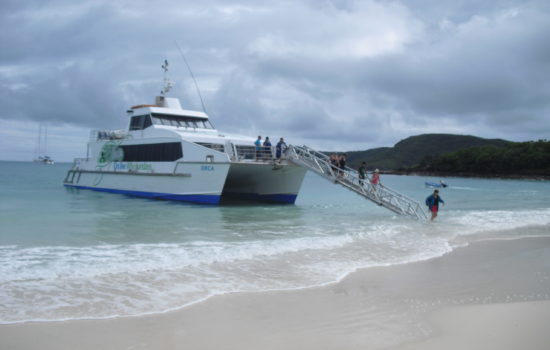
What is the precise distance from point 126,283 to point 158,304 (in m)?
1.28

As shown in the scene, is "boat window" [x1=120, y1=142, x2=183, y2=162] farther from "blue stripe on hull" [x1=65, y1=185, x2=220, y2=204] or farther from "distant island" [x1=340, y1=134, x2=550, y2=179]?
"distant island" [x1=340, y1=134, x2=550, y2=179]

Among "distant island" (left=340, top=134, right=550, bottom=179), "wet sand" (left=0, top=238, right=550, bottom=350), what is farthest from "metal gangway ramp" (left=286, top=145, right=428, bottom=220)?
"distant island" (left=340, top=134, right=550, bottom=179)

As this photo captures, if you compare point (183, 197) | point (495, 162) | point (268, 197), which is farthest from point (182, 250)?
point (495, 162)

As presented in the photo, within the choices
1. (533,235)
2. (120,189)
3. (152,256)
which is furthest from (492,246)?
(120,189)

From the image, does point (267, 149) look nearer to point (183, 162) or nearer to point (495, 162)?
point (183, 162)

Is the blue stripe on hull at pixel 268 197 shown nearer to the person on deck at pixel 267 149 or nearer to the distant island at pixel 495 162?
the person on deck at pixel 267 149

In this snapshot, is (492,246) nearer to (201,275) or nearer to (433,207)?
(433,207)

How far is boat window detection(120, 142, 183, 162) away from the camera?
19.9 meters

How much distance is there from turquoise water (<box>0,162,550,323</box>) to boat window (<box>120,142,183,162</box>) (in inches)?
140

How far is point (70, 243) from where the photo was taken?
982cm

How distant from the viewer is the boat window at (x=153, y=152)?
19891 mm

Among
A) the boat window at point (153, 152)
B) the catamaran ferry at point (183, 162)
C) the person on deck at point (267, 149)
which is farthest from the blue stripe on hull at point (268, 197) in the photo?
the boat window at point (153, 152)

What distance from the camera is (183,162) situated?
19406 mm

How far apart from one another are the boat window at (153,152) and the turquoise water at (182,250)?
11.7ft
